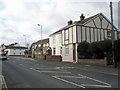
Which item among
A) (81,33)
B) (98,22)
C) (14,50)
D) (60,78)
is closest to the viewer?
(60,78)

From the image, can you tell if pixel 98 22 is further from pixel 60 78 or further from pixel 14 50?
pixel 14 50

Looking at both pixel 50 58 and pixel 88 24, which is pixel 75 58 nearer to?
pixel 88 24

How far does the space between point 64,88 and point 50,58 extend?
133 feet

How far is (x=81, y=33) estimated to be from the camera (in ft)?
131

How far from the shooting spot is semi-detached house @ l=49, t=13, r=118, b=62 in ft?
131

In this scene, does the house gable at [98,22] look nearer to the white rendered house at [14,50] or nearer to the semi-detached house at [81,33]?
the semi-detached house at [81,33]

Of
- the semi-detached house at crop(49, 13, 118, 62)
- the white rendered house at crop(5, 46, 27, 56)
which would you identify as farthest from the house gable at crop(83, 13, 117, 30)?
the white rendered house at crop(5, 46, 27, 56)

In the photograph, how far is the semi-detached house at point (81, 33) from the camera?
131 ft

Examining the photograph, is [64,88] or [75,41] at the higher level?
[75,41]

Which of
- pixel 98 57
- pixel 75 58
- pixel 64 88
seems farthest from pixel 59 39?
pixel 64 88

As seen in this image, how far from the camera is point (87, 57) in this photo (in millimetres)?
35344

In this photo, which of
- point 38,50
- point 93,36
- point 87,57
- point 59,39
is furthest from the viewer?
point 38,50

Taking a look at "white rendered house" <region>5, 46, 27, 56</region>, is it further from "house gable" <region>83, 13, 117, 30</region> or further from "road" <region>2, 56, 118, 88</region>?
"road" <region>2, 56, 118, 88</region>

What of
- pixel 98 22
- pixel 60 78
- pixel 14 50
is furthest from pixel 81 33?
pixel 14 50
